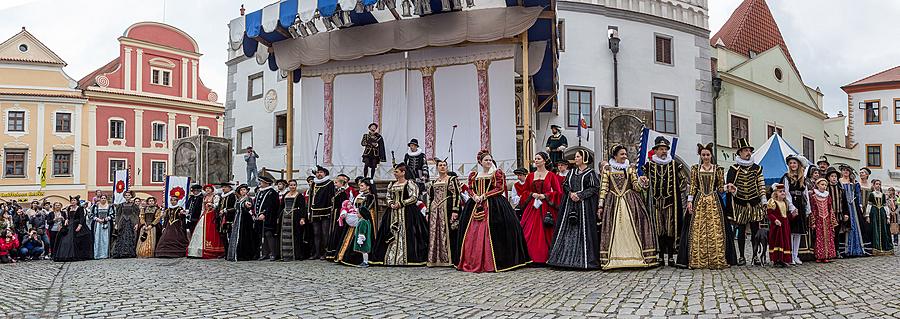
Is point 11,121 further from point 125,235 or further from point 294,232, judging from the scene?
point 294,232

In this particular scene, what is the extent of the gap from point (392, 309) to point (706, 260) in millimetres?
4100

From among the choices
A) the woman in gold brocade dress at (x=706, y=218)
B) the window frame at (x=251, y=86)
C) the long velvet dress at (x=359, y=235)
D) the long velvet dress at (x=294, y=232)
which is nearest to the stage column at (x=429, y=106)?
the long velvet dress at (x=294, y=232)

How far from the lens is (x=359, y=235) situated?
9953 millimetres

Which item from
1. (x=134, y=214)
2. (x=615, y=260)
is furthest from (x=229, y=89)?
(x=615, y=260)

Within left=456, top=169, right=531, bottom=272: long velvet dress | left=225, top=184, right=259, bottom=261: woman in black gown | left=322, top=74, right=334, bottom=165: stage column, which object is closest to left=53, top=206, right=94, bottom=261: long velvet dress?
left=225, top=184, right=259, bottom=261: woman in black gown

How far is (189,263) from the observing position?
457 inches

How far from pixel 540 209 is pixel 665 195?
1.60m

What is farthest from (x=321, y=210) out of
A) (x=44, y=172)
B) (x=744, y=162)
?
(x=44, y=172)

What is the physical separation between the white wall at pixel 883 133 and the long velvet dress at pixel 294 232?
38244 millimetres

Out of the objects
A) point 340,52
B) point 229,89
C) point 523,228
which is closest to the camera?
point 523,228

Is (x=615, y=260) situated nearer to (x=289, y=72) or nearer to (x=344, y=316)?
(x=344, y=316)

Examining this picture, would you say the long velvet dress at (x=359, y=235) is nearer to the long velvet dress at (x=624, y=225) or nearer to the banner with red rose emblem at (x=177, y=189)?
the long velvet dress at (x=624, y=225)

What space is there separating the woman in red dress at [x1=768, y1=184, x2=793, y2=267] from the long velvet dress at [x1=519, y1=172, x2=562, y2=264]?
102 inches

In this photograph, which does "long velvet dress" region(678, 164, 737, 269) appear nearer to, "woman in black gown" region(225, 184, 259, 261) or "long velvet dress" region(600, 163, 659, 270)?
"long velvet dress" region(600, 163, 659, 270)
